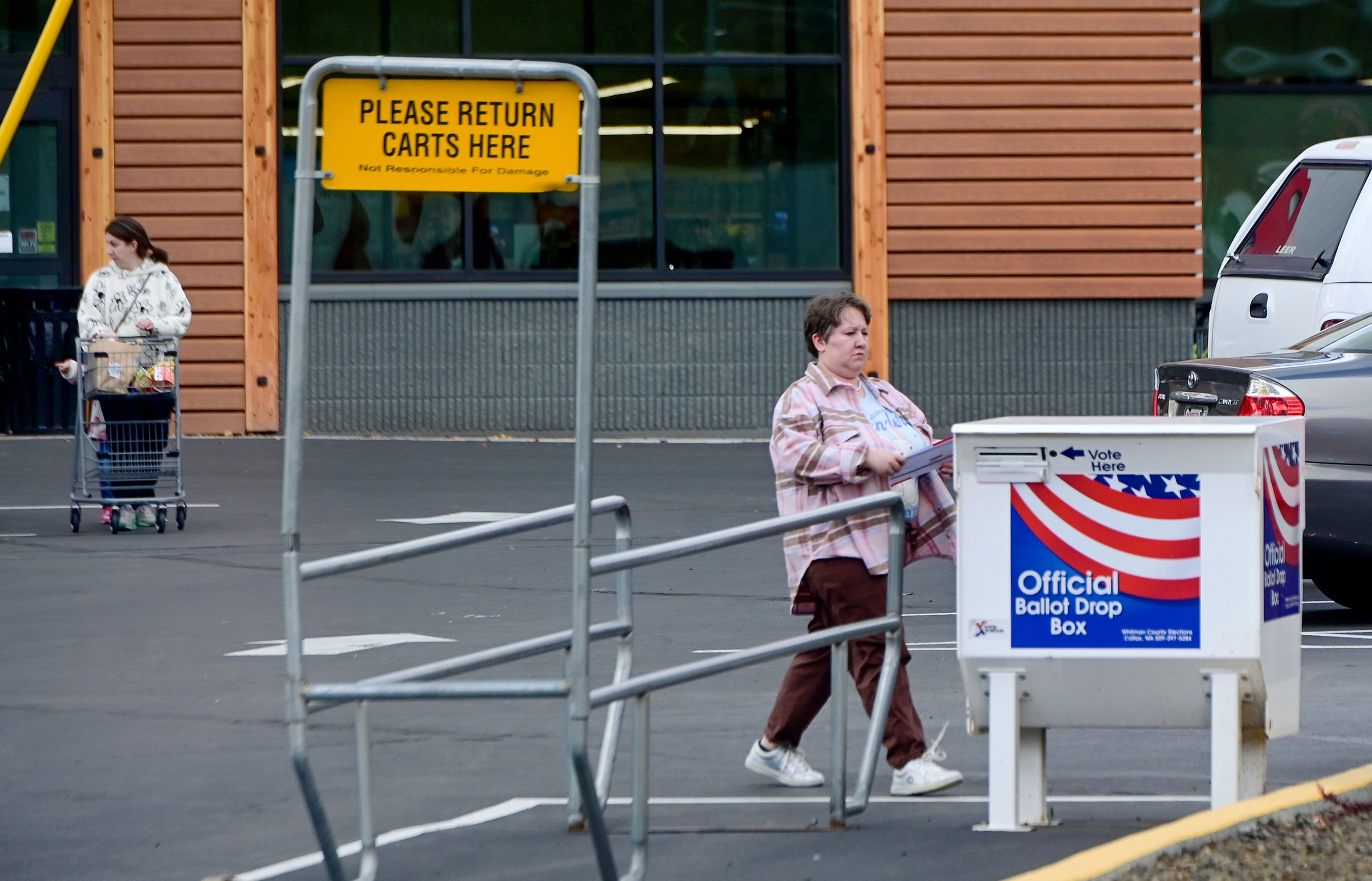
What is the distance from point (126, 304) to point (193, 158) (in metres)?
5.90

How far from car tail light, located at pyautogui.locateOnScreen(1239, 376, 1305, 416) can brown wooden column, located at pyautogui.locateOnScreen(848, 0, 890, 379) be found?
913 cm

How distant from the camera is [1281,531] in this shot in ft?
18.0

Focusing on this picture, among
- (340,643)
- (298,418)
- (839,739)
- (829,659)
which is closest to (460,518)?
(340,643)

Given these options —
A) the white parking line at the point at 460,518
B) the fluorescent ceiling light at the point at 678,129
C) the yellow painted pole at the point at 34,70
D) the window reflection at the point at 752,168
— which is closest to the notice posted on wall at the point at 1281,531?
the yellow painted pole at the point at 34,70

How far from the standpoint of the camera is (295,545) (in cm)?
456

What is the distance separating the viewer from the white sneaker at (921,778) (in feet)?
19.7

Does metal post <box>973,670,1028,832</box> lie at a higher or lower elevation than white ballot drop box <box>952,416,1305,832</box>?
lower

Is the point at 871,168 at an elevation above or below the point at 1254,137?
below

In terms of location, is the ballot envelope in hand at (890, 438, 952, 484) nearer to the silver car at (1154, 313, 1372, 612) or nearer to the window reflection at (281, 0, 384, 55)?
the silver car at (1154, 313, 1372, 612)

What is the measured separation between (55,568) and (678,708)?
4623 mm

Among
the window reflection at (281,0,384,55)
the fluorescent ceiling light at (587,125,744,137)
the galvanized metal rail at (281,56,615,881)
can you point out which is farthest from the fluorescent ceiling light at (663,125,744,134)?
the galvanized metal rail at (281,56,615,881)

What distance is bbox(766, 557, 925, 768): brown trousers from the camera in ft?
19.6

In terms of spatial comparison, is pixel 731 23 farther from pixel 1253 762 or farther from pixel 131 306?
pixel 1253 762

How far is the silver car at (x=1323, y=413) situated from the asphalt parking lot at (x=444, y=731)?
473mm
